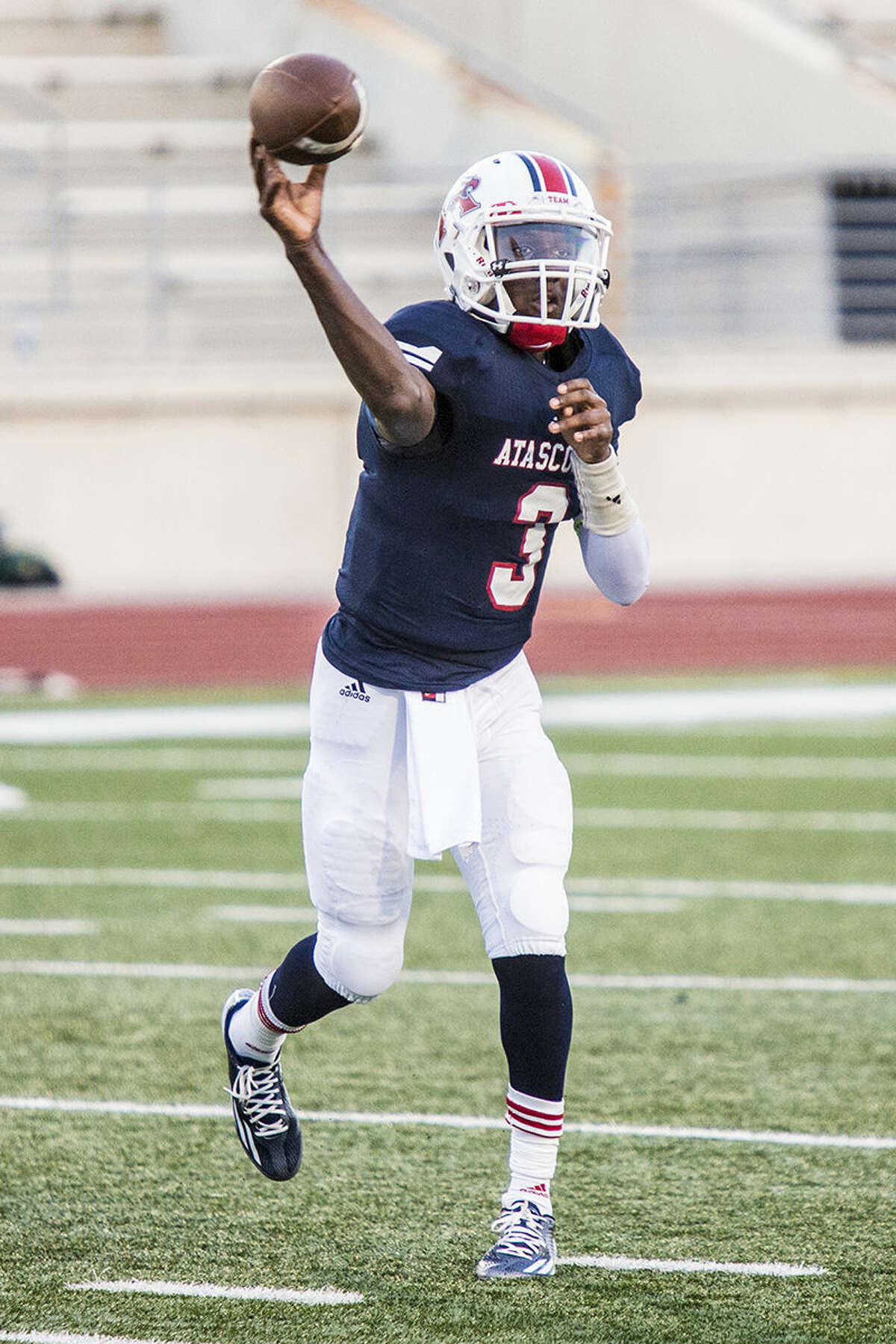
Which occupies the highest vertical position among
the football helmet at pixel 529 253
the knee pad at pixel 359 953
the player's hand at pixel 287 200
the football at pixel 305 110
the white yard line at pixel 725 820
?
the football at pixel 305 110

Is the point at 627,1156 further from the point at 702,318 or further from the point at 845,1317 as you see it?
the point at 702,318

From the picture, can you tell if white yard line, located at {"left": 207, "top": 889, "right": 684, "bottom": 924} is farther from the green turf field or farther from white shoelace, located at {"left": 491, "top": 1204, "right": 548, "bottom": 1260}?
white shoelace, located at {"left": 491, "top": 1204, "right": 548, "bottom": 1260}

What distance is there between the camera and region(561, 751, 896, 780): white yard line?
9500mm

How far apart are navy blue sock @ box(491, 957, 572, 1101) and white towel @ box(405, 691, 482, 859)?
0.23 metres

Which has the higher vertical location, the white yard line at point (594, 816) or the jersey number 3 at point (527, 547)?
the jersey number 3 at point (527, 547)

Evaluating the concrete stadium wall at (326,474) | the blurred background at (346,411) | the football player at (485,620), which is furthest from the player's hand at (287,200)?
the concrete stadium wall at (326,474)

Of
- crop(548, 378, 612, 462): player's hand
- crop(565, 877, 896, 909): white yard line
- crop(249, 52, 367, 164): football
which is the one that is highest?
crop(249, 52, 367, 164): football

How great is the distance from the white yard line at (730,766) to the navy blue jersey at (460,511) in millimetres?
6103

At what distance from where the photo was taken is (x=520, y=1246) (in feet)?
10.5

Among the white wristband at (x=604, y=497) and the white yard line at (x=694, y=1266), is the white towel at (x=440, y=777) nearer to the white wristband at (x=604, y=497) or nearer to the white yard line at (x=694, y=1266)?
the white wristband at (x=604, y=497)

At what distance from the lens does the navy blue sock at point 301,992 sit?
353 cm

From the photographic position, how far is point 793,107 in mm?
16234

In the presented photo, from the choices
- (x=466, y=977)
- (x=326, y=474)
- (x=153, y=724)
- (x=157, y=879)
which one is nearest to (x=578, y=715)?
(x=153, y=724)

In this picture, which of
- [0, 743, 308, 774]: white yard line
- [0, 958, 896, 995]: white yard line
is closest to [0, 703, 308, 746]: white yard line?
[0, 743, 308, 774]: white yard line
